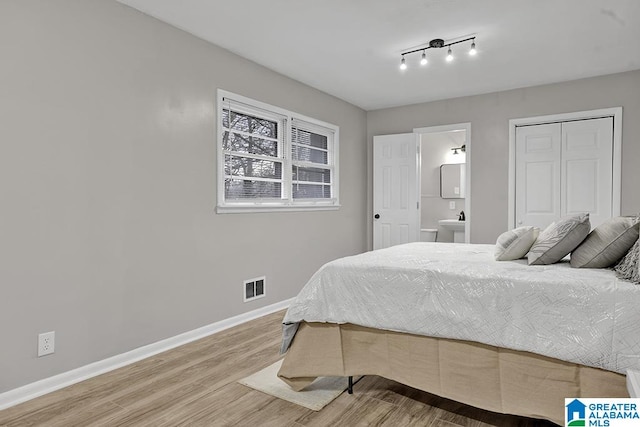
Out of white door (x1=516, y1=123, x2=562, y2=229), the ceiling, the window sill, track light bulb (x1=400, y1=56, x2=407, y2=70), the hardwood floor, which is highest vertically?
the ceiling

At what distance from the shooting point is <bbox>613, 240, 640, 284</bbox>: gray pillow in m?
1.59

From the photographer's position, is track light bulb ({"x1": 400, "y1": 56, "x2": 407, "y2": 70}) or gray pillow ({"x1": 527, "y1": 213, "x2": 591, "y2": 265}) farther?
track light bulb ({"x1": 400, "y1": 56, "x2": 407, "y2": 70})

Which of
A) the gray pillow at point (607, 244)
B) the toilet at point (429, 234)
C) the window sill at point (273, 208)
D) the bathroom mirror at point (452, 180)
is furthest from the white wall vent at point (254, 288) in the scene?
the bathroom mirror at point (452, 180)

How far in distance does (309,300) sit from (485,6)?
2.35 m

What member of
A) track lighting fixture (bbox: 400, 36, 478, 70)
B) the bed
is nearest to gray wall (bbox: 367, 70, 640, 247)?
track lighting fixture (bbox: 400, 36, 478, 70)

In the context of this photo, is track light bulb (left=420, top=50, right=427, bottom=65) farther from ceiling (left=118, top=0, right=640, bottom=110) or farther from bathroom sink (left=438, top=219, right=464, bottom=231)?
bathroom sink (left=438, top=219, right=464, bottom=231)

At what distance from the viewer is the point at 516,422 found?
1854 millimetres

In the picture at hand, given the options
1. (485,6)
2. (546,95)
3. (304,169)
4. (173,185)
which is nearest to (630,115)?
(546,95)

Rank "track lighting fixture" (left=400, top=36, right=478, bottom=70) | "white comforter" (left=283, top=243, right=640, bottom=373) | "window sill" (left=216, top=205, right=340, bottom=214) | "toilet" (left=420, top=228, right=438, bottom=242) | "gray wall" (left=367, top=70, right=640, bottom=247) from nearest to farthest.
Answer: "white comforter" (left=283, top=243, right=640, bottom=373) < "track lighting fixture" (left=400, top=36, right=478, bottom=70) < "window sill" (left=216, top=205, right=340, bottom=214) < "gray wall" (left=367, top=70, right=640, bottom=247) < "toilet" (left=420, top=228, right=438, bottom=242)

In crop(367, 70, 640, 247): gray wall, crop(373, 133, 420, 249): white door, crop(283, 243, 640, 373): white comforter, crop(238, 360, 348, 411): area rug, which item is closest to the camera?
crop(283, 243, 640, 373): white comforter

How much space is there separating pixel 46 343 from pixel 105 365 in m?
0.41

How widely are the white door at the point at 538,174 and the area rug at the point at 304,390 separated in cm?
336

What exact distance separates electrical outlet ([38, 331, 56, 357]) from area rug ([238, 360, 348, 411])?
1.11 m

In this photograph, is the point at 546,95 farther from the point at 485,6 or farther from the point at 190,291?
the point at 190,291
